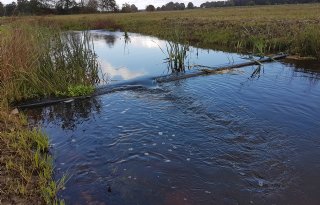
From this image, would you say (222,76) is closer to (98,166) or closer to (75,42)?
(75,42)

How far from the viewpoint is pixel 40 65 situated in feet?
32.7

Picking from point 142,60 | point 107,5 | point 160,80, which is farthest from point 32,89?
point 107,5

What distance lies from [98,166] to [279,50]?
1491cm

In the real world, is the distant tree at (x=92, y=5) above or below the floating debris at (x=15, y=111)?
above

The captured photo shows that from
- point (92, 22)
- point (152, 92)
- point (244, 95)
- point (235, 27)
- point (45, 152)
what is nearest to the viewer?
point (45, 152)

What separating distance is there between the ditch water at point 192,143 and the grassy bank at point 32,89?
0.41 metres

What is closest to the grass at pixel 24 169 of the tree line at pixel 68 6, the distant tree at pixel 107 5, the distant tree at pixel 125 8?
the tree line at pixel 68 6

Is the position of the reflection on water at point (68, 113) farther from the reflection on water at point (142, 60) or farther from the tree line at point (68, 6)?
the tree line at point (68, 6)

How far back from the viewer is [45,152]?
669 cm

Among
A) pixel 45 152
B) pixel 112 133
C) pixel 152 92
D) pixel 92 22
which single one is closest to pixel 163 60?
pixel 152 92

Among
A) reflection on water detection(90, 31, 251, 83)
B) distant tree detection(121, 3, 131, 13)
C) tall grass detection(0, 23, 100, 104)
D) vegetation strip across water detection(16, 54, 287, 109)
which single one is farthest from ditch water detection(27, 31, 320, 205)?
distant tree detection(121, 3, 131, 13)

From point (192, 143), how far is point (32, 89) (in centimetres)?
603

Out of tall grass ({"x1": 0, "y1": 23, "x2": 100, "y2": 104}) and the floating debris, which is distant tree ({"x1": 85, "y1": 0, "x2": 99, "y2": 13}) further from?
the floating debris

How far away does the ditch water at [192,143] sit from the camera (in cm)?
530
